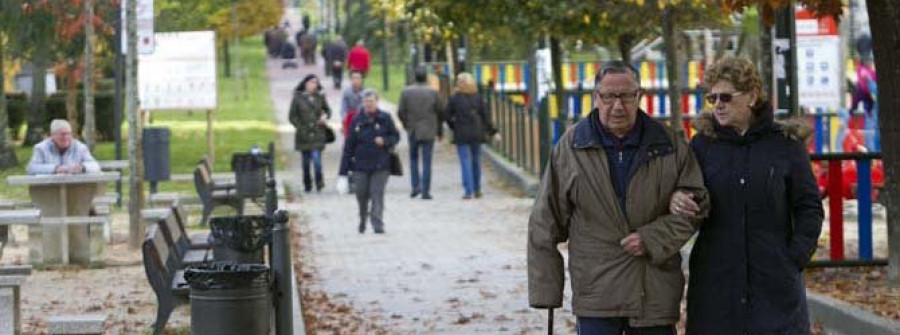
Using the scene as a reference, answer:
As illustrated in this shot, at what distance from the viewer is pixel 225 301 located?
873cm

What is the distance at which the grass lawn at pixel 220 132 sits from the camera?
104ft

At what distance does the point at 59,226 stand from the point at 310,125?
9.65m

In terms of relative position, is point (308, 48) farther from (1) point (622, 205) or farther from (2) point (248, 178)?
(1) point (622, 205)

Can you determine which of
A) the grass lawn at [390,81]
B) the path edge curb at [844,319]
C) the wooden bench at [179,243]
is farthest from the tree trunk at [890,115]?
the grass lawn at [390,81]

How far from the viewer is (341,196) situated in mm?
26281

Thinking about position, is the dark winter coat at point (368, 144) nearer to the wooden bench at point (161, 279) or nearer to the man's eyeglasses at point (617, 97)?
the wooden bench at point (161, 279)

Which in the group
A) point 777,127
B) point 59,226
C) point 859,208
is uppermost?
point 777,127

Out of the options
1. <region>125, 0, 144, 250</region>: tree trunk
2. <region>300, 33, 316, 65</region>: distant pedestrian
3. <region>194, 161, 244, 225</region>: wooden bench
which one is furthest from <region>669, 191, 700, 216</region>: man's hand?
<region>300, 33, 316, 65</region>: distant pedestrian

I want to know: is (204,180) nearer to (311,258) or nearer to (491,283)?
(311,258)

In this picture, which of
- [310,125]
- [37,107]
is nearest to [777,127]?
[310,125]

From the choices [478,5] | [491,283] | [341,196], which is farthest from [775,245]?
[341,196]

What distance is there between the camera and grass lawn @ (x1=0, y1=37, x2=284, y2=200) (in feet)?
104

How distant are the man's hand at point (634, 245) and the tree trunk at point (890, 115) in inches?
238

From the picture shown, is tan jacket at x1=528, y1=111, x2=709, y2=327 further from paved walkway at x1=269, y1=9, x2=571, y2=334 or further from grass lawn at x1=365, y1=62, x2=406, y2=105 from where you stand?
grass lawn at x1=365, y1=62, x2=406, y2=105
